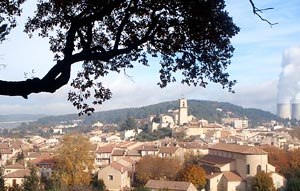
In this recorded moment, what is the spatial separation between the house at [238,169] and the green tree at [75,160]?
11878mm

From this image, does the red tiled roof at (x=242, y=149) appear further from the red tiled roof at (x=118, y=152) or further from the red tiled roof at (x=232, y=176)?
the red tiled roof at (x=118, y=152)

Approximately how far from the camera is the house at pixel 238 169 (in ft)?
138

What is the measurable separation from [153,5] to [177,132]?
92.3 meters

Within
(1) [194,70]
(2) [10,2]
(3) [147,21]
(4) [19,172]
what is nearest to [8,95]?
(2) [10,2]

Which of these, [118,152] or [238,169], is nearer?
[238,169]

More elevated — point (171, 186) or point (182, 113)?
point (182, 113)

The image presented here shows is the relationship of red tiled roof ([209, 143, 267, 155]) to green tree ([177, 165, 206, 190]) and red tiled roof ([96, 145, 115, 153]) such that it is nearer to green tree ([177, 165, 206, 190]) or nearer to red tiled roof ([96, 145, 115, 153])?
green tree ([177, 165, 206, 190])

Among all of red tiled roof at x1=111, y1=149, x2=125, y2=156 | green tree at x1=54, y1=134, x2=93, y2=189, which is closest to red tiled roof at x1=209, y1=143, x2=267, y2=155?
red tiled roof at x1=111, y1=149, x2=125, y2=156

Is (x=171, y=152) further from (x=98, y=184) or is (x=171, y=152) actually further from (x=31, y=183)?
(x=31, y=183)

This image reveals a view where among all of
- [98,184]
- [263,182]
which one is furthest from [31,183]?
[263,182]

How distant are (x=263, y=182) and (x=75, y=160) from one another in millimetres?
15502

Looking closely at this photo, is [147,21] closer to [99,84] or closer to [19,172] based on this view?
[99,84]

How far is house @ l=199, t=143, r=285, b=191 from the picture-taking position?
4209 cm

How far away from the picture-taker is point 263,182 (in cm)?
3859
